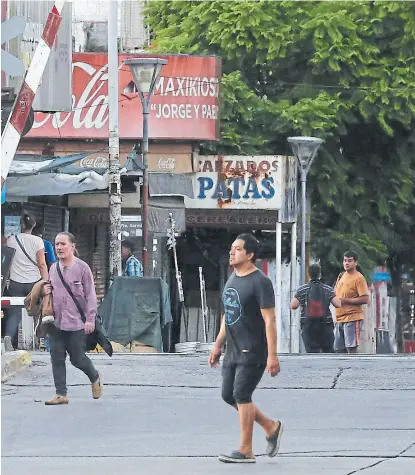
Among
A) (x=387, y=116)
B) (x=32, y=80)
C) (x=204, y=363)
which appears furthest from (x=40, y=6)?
(x=32, y=80)

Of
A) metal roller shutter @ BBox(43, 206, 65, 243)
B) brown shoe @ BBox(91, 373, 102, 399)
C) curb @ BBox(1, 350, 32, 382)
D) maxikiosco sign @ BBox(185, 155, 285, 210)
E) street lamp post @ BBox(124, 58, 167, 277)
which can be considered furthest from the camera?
maxikiosco sign @ BBox(185, 155, 285, 210)

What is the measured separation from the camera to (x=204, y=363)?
1784 cm

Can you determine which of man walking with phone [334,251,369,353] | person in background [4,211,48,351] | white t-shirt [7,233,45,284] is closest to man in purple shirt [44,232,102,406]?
person in background [4,211,48,351]

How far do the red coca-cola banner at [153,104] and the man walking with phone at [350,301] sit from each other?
32.7 feet

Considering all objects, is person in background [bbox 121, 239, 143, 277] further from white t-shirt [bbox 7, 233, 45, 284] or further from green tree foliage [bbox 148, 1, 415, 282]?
green tree foliage [bbox 148, 1, 415, 282]

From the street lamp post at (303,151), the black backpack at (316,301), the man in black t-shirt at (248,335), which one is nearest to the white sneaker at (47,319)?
the man in black t-shirt at (248,335)

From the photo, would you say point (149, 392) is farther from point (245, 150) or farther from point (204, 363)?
point (245, 150)

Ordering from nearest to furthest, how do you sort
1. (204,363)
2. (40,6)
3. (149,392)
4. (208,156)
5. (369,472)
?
(369,472), (149,392), (204,363), (40,6), (208,156)

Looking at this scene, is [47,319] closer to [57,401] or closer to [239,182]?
[57,401]

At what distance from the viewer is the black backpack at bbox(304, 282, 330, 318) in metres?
19.6

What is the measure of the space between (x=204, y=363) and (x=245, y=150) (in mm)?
15147

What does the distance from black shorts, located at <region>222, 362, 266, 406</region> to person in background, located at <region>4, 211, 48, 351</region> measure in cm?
859

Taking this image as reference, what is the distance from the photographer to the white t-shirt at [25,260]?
61.4 feet

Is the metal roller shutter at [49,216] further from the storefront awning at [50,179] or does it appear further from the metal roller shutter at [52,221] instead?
the storefront awning at [50,179]
